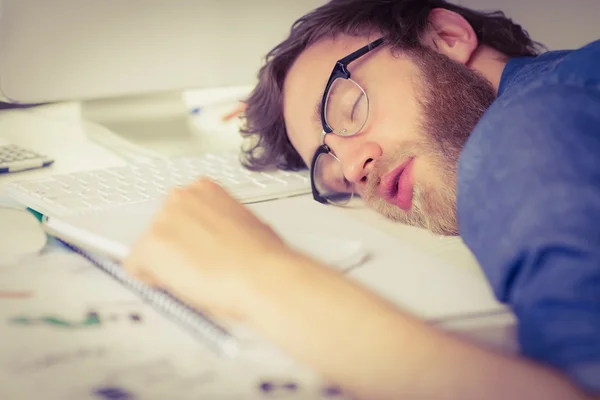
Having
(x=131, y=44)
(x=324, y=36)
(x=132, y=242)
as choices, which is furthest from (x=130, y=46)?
(x=132, y=242)

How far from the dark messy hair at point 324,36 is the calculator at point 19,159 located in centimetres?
36

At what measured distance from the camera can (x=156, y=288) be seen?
547 millimetres

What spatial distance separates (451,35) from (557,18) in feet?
2.12

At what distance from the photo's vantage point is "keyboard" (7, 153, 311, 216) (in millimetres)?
819

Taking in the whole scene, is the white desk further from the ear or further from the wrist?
the ear

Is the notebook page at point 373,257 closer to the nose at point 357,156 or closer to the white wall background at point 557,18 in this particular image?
the nose at point 357,156

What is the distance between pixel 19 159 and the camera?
3.44 feet

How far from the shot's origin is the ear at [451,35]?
41.1 inches

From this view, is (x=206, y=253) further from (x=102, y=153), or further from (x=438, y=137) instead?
(x=102, y=153)

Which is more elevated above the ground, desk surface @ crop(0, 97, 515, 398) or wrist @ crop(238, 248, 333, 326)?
wrist @ crop(238, 248, 333, 326)

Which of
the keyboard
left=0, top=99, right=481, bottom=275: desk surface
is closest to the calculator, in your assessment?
left=0, top=99, right=481, bottom=275: desk surface

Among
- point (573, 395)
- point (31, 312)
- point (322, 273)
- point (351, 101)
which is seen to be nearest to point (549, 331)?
point (573, 395)

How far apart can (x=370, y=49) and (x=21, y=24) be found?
1.96 ft

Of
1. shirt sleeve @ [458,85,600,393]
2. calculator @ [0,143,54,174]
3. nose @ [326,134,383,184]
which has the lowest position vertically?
calculator @ [0,143,54,174]
